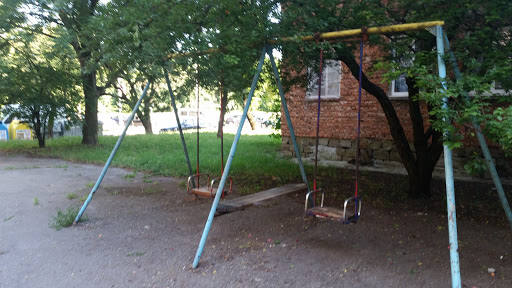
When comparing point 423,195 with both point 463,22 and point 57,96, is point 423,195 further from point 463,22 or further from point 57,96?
point 57,96

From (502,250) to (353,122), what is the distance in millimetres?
6199

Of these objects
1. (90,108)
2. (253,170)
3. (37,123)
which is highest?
(90,108)

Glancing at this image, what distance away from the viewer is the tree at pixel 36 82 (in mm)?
13594

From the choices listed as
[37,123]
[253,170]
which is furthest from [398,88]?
[37,123]

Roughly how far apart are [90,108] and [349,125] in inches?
390

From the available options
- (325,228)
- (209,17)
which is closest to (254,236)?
(325,228)

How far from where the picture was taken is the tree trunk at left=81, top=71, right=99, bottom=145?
15.4 meters

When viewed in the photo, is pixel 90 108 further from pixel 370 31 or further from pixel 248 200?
pixel 370 31

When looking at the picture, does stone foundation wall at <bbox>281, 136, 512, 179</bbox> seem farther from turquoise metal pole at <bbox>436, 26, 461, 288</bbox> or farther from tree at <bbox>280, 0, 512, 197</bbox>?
turquoise metal pole at <bbox>436, 26, 461, 288</bbox>

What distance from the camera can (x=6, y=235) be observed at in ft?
17.6

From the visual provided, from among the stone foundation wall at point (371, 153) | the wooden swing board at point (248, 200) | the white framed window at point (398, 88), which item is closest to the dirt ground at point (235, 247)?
the wooden swing board at point (248, 200)

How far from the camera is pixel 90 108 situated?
1581cm

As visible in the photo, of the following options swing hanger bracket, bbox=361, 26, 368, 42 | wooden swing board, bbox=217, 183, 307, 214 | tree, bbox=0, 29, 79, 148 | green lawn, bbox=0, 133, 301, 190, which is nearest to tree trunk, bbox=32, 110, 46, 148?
tree, bbox=0, 29, 79, 148

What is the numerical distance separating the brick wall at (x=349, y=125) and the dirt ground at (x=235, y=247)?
3.66m
